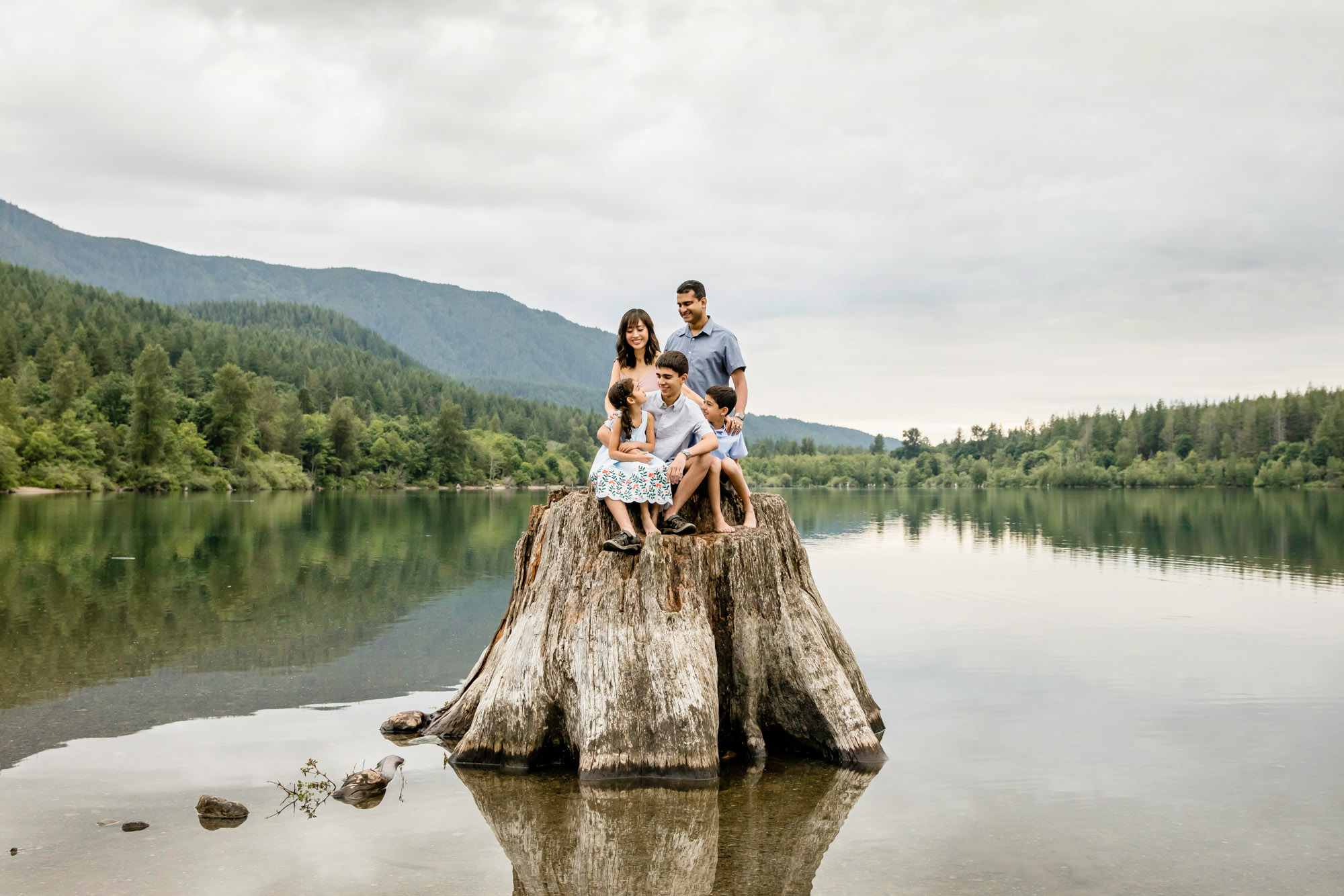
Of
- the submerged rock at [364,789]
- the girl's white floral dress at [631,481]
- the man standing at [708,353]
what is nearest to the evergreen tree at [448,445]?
the man standing at [708,353]

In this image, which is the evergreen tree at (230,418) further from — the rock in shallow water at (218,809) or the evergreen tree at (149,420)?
the rock in shallow water at (218,809)

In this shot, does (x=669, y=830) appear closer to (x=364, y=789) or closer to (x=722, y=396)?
(x=364, y=789)

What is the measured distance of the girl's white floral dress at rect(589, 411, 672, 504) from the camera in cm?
884

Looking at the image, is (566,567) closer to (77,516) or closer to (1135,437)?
(77,516)

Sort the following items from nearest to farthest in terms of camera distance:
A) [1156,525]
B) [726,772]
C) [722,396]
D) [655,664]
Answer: [655,664], [726,772], [722,396], [1156,525]

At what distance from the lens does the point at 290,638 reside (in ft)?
50.4

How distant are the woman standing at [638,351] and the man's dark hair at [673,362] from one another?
425mm

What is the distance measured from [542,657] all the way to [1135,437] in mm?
199404

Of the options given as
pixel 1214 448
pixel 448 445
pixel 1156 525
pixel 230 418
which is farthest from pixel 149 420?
pixel 1214 448

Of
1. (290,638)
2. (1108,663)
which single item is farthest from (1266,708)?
(290,638)

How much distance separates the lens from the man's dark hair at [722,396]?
10188 mm

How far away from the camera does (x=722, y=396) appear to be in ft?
33.4

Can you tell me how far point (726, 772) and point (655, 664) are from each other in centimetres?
132

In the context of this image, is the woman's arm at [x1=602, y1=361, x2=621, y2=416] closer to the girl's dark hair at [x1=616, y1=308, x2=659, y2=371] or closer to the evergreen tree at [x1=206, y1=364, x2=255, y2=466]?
the girl's dark hair at [x1=616, y1=308, x2=659, y2=371]
